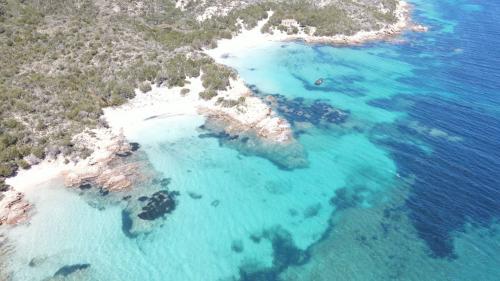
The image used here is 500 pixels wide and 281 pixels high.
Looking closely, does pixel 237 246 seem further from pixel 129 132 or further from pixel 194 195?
pixel 129 132

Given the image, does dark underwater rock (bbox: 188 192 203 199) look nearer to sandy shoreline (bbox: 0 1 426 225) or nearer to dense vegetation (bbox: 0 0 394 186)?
sandy shoreline (bbox: 0 1 426 225)

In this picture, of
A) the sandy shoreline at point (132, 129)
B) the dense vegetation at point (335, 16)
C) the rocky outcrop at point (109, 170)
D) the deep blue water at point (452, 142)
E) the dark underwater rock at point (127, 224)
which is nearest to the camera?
the dark underwater rock at point (127, 224)

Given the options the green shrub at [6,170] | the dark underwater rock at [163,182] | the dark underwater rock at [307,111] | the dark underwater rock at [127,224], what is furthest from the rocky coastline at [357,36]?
the green shrub at [6,170]

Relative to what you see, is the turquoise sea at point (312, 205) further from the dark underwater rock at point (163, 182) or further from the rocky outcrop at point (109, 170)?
the rocky outcrop at point (109, 170)

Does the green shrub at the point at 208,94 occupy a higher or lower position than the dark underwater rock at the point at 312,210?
higher

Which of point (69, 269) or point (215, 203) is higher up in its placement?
point (69, 269)

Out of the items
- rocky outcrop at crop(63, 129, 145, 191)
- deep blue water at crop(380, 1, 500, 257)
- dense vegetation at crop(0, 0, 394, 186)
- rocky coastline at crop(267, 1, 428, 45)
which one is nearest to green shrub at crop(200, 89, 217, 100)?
dense vegetation at crop(0, 0, 394, 186)

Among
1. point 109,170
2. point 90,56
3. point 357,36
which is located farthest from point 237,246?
point 357,36
